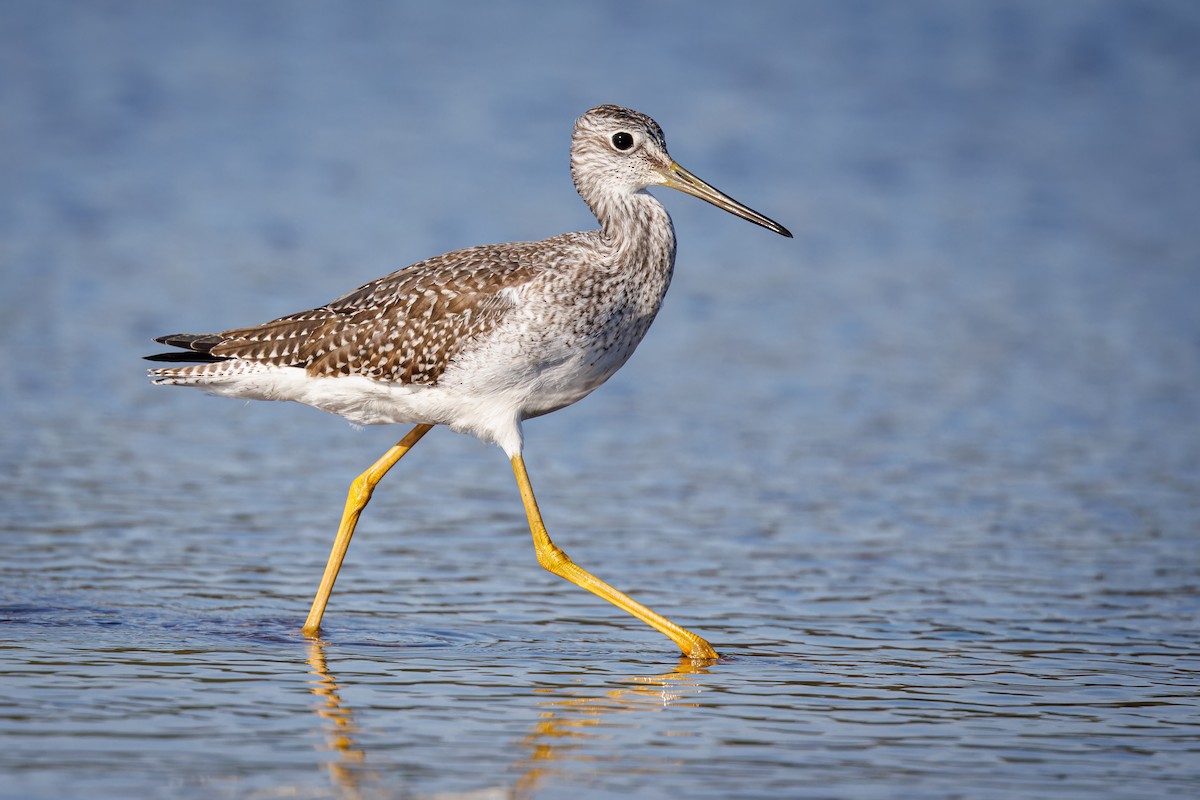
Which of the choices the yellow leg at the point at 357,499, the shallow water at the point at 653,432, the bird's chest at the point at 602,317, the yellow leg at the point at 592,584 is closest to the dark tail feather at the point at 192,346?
the yellow leg at the point at 357,499

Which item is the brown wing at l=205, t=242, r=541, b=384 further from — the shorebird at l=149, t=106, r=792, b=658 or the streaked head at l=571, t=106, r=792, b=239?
the streaked head at l=571, t=106, r=792, b=239

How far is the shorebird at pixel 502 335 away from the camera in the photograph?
9.43m

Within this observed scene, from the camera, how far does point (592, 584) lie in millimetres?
9727

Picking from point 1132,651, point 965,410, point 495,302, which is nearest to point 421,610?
point 495,302

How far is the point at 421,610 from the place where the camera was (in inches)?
390

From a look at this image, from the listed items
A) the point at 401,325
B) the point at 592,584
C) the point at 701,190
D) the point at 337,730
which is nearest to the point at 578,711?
the point at 337,730

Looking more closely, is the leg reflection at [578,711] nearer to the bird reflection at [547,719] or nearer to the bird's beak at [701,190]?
the bird reflection at [547,719]

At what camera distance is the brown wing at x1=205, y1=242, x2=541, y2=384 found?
953 cm

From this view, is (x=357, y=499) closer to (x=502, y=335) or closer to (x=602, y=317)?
(x=502, y=335)

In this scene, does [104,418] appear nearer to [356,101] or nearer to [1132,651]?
[1132,651]

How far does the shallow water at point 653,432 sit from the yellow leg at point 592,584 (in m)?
0.14

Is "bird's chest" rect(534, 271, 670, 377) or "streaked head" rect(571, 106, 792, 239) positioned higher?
"streaked head" rect(571, 106, 792, 239)

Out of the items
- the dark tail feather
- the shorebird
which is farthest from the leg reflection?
the dark tail feather

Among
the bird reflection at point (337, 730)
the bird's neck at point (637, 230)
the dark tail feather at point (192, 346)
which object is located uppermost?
the bird's neck at point (637, 230)
